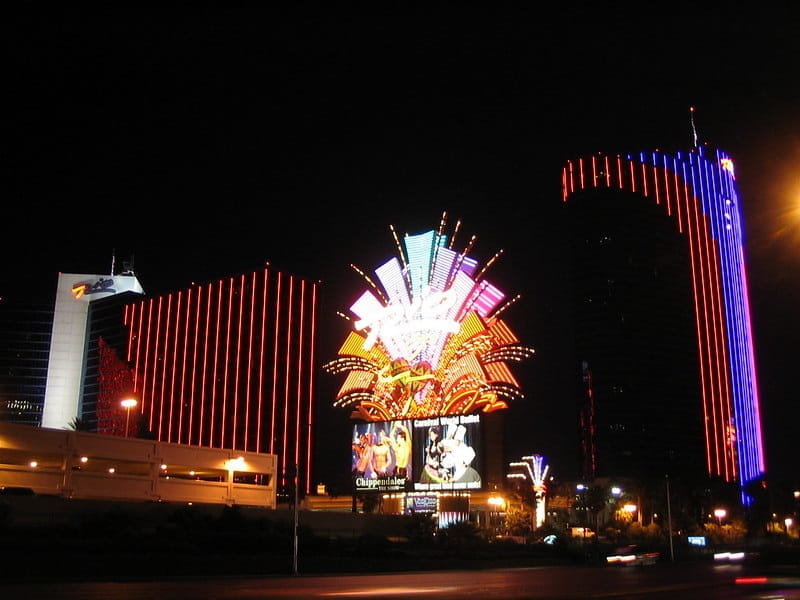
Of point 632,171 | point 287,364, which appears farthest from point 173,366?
point 632,171

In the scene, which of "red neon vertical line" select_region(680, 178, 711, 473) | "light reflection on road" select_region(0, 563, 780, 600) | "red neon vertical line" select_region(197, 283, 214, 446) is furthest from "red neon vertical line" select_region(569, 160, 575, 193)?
"light reflection on road" select_region(0, 563, 780, 600)

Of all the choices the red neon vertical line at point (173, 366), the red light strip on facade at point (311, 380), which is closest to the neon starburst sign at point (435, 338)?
the red light strip on facade at point (311, 380)

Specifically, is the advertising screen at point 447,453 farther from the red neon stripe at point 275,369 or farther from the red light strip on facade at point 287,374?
the red neon stripe at point 275,369

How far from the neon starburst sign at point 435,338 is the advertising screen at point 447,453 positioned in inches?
138

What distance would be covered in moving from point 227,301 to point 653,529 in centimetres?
6847

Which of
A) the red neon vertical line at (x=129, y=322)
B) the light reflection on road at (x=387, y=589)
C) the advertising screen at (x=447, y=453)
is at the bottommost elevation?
the light reflection on road at (x=387, y=589)

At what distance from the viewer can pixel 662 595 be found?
2539cm

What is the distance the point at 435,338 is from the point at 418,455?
11.8 meters

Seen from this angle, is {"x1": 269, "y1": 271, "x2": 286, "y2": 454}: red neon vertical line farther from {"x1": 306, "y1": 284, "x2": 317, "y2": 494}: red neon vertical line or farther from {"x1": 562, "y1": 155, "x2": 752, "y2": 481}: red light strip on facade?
{"x1": 562, "y1": 155, "x2": 752, "y2": 481}: red light strip on facade

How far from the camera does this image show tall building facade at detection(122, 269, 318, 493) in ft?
361

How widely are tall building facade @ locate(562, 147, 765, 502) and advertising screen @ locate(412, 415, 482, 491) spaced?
62.6 meters

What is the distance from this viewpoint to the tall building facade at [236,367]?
361 feet

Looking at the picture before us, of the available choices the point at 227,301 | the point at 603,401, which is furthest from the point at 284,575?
the point at 603,401

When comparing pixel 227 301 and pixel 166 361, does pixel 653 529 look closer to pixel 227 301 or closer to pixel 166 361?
pixel 227 301
